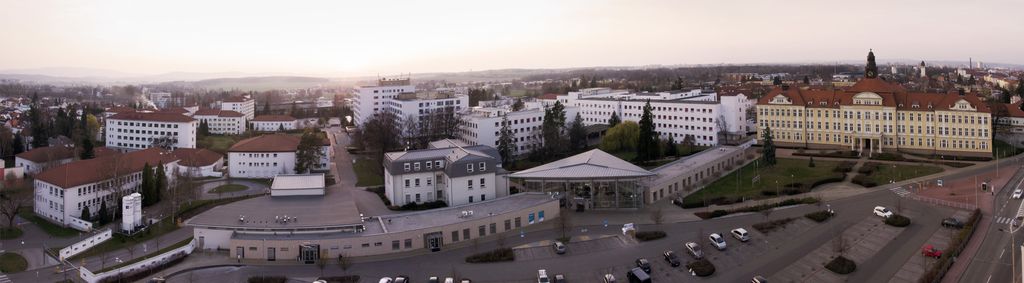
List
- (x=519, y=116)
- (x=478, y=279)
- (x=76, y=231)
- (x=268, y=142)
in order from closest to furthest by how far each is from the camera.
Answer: (x=478, y=279) → (x=76, y=231) → (x=268, y=142) → (x=519, y=116)

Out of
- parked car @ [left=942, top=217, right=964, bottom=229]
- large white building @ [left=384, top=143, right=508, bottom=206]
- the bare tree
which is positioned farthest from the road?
large white building @ [left=384, top=143, right=508, bottom=206]

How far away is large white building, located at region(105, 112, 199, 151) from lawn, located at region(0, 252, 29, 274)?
89.5ft

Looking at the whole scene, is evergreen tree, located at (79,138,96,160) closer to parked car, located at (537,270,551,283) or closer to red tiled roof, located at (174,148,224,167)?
red tiled roof, located at (174,148,224,167)

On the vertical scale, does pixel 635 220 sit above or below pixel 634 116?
below

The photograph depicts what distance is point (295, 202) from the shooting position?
30.3m

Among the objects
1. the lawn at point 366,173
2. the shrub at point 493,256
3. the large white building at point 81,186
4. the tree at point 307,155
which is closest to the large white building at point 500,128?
the lawn at point 366,173

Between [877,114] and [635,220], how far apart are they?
25.5m

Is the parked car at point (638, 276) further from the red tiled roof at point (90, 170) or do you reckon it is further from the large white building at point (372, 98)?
the large white building at point (372, 98)

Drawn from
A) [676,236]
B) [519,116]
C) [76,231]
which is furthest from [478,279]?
[519,116]

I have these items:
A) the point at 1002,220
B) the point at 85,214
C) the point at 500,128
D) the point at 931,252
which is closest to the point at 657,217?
the point at 931,252

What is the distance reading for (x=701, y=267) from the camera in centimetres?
2191

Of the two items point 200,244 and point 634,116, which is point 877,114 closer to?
point 634,116

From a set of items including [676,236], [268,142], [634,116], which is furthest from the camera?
[634,116]

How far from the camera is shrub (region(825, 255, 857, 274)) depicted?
21.3 metres
